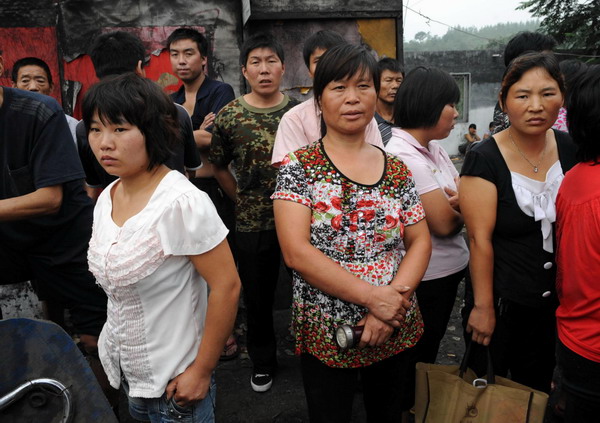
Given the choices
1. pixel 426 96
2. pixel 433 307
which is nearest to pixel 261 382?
pixel 433 307

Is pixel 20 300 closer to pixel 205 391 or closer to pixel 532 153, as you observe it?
pixel 205 391

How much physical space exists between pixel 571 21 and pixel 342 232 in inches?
739

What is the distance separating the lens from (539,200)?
7.02 ft

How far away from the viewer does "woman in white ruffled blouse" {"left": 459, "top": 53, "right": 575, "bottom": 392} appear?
2.16 meters

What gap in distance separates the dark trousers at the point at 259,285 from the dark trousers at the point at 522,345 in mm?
1332

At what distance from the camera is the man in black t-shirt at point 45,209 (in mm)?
2232

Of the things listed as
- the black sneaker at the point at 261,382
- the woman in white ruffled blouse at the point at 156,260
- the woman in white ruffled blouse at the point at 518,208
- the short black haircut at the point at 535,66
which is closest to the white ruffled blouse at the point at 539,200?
the woman in white ruffled blouse at the point at 518,208

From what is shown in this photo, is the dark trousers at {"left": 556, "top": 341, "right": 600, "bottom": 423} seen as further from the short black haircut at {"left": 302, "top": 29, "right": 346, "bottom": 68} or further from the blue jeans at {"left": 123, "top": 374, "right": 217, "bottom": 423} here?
the short black haircut at {"left": 302, "top": 29, "right": 346, "bottom": 68}

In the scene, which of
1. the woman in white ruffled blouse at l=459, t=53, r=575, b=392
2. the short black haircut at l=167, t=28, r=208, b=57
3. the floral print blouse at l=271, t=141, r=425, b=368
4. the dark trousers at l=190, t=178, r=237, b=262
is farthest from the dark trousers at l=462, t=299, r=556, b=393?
the short black haircut at l=167, t=28, r=208, b=57

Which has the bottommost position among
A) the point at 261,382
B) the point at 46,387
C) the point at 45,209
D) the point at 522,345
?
the point at 261,382

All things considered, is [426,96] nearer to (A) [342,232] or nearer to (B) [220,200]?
(A) [342,232]

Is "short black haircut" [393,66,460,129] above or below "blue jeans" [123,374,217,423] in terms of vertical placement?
above

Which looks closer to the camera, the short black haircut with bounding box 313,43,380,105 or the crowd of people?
the crowd of people

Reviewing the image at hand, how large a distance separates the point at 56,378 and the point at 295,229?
0.94 meters
